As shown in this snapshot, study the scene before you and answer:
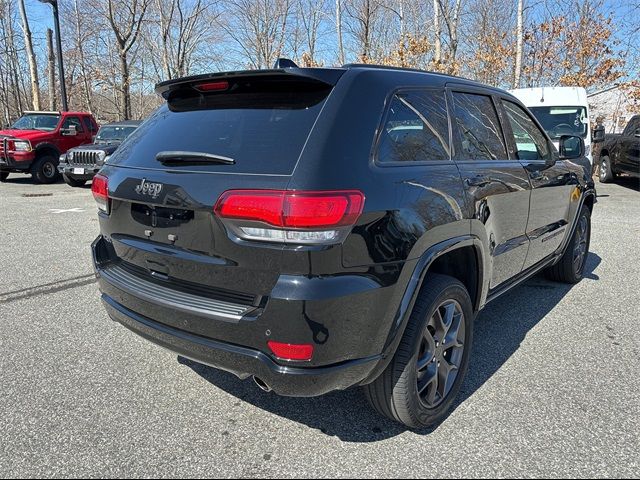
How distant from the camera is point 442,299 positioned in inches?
97.5

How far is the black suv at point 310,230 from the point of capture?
1956 mm

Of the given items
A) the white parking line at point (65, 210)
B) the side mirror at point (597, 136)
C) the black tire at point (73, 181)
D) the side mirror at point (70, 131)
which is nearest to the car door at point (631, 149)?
the side mirror at point (597, 136)

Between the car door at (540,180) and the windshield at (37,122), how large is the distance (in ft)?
46.1

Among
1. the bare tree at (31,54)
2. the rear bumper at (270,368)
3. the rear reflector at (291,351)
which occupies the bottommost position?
the rear bumper at (270,368)

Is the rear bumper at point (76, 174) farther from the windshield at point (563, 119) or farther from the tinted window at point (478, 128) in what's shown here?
the tinted window at point (478, 128)

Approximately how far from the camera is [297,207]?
1.90 metres

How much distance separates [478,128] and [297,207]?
1.74 m

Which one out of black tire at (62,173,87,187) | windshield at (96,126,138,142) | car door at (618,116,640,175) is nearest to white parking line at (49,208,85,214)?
black tire at (62,173,87,187)

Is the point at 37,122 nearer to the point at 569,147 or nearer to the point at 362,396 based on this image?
the point at 569,147

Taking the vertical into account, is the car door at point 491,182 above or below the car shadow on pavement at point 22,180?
above

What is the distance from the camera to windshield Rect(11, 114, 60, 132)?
1412 cm

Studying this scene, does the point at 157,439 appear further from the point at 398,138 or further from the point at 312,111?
the point at 398,138

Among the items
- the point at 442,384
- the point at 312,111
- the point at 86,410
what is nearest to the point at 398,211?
the point at 312,111

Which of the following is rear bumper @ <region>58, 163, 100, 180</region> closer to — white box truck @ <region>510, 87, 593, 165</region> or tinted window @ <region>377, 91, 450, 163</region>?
white box truck @ <region>510, 87, 593, 165</region>
